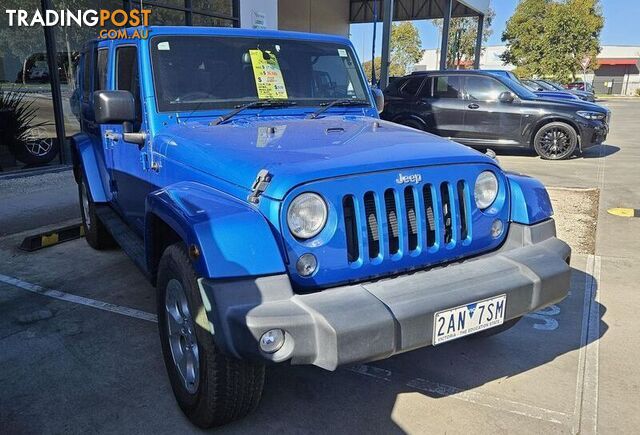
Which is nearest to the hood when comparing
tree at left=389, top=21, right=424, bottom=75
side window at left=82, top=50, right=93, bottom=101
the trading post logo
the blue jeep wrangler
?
the blue jeep wrangler

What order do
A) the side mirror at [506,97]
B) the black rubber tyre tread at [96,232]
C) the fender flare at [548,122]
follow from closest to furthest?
the black rubber tyre tread at [96,232]
the fender flare at [548,122]
the side mirror at [506,97]

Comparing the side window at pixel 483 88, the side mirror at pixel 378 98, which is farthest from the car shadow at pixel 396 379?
the side window at pixel 483 88

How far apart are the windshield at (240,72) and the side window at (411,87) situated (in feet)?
26.4

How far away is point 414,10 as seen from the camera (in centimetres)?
2511

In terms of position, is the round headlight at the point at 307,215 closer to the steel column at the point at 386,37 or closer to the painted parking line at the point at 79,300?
the painted parking line at the point at 79,300

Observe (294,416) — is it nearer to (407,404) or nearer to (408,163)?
(407,404)

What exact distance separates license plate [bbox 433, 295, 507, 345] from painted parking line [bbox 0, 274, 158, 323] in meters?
2.17

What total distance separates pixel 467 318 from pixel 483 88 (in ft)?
31.3

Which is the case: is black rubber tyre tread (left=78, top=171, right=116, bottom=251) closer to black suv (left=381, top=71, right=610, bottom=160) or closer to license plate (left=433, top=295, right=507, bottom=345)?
license plate (left=433, top=295, right=507, bottom=345)

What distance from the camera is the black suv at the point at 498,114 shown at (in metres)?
10.4

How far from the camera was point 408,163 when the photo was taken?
7.93 feet

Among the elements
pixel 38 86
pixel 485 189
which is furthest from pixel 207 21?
pixel 485 189

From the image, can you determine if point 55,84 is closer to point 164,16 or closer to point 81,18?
point 81,18

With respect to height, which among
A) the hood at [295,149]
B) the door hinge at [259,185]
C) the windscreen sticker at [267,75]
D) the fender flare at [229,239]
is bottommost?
the fender flare at [229,239]
